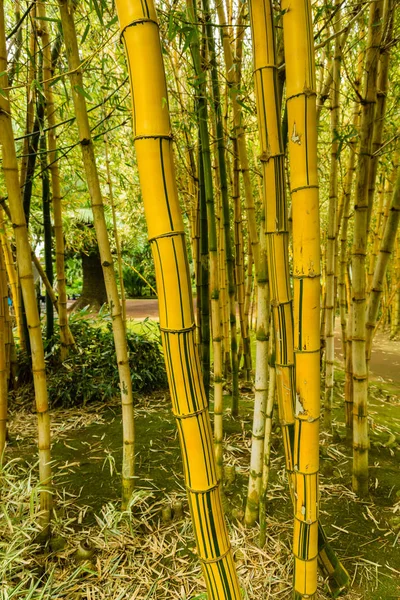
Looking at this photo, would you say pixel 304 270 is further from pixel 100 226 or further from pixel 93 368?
pixel 93 368

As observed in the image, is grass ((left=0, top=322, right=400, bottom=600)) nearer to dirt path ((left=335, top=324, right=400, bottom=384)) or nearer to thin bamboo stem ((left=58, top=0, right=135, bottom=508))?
thin bamboo stem ((left=58, top=0, right=135, bottom=508))

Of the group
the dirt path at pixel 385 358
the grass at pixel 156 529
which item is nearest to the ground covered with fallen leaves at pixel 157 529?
the grass at pixel 156 529

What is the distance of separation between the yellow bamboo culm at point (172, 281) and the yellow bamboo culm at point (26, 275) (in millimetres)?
752

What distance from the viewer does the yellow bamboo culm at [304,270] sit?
2.01ft

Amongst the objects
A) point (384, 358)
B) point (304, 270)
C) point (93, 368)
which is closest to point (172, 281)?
point (304, 270)

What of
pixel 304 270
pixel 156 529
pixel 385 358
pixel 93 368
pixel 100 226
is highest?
pixel 100 226

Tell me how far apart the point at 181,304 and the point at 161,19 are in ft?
3.70

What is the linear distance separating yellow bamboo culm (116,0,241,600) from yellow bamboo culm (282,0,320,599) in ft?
0.61

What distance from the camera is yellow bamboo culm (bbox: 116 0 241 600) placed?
1.72 ft

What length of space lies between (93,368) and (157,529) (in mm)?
1612

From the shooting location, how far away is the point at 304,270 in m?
0.68

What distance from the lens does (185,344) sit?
23.4 inches

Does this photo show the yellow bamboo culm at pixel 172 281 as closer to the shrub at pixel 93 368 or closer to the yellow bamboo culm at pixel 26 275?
the yellow bamboo culm at pixel 26 275

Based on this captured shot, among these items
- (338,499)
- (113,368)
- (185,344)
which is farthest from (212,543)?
(113,368)
